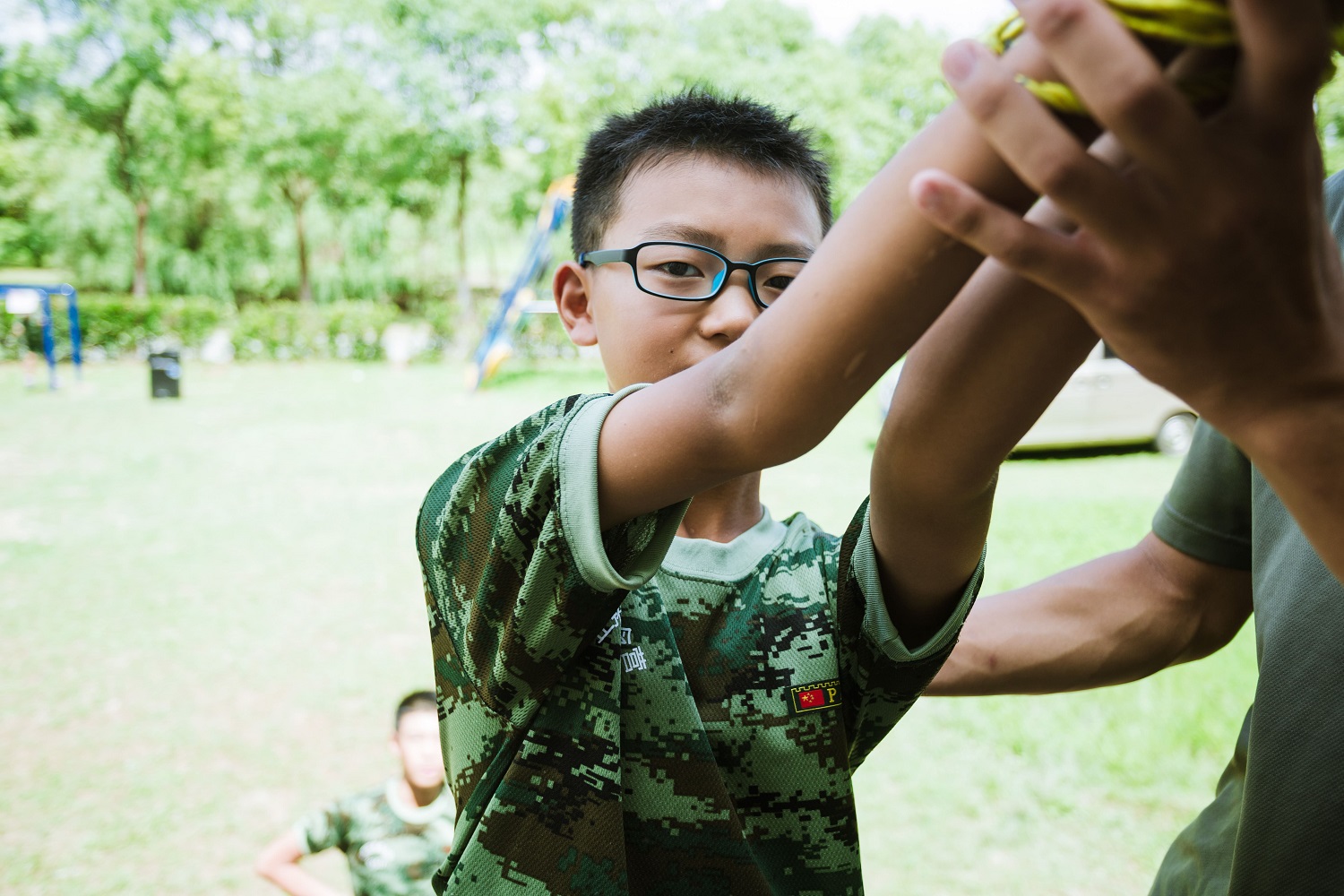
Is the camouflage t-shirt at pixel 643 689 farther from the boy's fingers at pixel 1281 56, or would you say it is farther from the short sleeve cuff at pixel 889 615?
the boy's fingers at pixel 1281 56

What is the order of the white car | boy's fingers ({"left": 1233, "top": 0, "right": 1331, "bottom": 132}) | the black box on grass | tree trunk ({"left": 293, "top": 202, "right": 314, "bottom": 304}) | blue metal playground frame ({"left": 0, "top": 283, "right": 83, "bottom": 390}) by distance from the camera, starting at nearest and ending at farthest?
boy's fingers ({"left": 1233, "top": 0, "right": 1331, "bottom": 132}) → the white car → the black box on grass → blue metal playground frame ({"left": 0, "top": 283, "right": 83, "bottom": 390}) → tree trunk ({"left": 293, "top": 202, "right": 314, "bottom": 304})

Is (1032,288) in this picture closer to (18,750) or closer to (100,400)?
(18,750)

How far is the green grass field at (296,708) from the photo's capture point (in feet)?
12.9

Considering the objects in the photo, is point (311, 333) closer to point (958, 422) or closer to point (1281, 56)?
point (958, 422)

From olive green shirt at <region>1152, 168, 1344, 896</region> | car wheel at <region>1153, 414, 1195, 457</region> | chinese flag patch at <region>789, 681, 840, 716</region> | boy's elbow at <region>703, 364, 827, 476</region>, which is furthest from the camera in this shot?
car wheel at <region>1153, 414, 1195, 457</region>

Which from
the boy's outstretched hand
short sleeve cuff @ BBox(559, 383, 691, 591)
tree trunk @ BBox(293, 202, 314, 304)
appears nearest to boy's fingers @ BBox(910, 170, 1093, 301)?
the boy's outstretched hand

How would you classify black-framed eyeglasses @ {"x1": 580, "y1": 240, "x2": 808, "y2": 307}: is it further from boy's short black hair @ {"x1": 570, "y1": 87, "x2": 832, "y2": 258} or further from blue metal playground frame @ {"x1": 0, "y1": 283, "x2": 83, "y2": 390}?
blue metal playground frame @ {"x1": 0, "y1": 283, "x2": 83, "y2": 390}

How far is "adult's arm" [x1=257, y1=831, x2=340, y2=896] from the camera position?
2.98 meters

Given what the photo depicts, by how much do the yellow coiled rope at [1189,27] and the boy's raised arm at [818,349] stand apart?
2.4 inches

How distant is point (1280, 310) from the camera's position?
0.63 meters

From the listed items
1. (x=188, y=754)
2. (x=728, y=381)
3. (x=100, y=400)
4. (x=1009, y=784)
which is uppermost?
(x=100, y=400)

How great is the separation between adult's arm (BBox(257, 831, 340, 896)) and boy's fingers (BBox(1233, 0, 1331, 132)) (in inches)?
128

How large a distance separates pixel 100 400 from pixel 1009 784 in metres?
17.8

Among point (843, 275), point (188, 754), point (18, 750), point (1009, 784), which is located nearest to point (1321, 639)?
point (843, 275)
